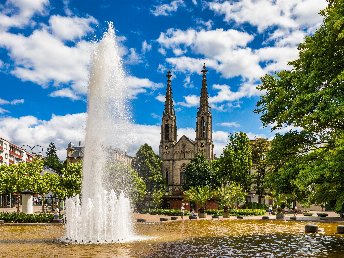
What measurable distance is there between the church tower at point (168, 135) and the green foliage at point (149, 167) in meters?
2.18

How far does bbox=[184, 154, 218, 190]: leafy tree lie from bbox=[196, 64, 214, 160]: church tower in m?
11.7

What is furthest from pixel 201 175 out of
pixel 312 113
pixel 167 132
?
pixel 312 113

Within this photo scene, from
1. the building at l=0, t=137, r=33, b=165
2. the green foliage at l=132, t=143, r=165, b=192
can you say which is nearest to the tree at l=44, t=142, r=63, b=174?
the building at l=0, t=137, r=33, b=165

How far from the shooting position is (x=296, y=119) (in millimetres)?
18422

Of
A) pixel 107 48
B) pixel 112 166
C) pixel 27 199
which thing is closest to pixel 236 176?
pixel 112 166

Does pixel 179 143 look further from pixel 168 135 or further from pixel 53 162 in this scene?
Result: pixel 53 162

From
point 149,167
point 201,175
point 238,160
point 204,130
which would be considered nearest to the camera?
point 238,160

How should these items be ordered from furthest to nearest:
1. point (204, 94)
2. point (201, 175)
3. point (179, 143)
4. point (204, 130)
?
point (179, 143)
point (204, 94)
point (204, 130)
point (201, 175)

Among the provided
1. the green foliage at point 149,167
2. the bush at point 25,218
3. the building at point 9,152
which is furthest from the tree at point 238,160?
the building at point 9,152

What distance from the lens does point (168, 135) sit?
4441 inches

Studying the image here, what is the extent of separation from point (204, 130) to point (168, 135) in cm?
1102

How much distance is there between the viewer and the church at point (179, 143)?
348ft

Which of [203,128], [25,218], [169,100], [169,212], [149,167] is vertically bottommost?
[169,212]

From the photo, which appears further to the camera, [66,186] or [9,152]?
[9,152]
